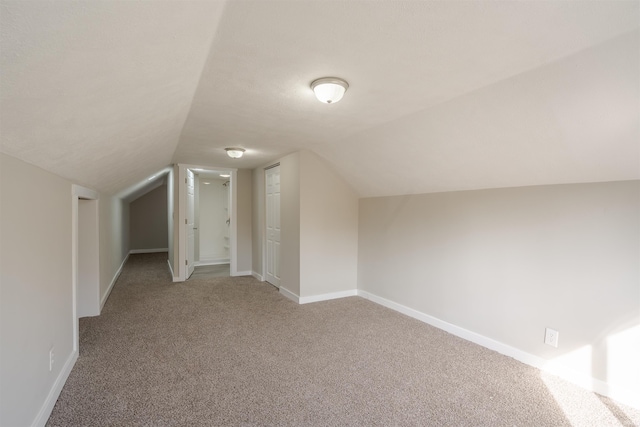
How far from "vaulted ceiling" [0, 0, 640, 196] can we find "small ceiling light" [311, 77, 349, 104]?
0.18 ft

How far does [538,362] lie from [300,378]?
1.91 metres

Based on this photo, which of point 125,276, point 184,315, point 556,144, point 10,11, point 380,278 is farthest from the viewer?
point 125,276

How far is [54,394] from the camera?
2047 millimetres

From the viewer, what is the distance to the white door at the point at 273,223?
5041 mm

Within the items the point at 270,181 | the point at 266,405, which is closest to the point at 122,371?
the point at 266,405

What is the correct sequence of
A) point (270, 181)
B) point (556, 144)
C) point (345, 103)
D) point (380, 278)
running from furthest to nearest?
point (270, 181) < point (380, 278) < point (345, 103) < point (556, 144)

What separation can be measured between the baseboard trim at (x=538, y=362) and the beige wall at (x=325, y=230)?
1053 millimetres

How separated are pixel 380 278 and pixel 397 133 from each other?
2087 mm

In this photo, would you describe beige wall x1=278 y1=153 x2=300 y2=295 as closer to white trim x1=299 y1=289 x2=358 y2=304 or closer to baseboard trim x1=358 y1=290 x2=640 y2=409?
white trim x1=299 y1=289 x2=358 y2=304

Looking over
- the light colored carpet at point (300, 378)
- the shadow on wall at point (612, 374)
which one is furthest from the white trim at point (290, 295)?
the shadow on wall at point (612, 374)

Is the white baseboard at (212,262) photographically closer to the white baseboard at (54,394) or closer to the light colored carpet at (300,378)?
the light colored carpet at (300,378)

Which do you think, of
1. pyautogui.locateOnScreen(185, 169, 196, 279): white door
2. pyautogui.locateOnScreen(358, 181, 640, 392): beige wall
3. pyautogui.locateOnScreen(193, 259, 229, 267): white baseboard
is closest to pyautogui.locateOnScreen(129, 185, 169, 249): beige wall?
pyautogui.locateOnScreen(193, 259, 229, 267): white baseboard

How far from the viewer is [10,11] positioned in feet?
2.64

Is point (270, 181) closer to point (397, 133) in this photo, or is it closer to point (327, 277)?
point (327, 277)
